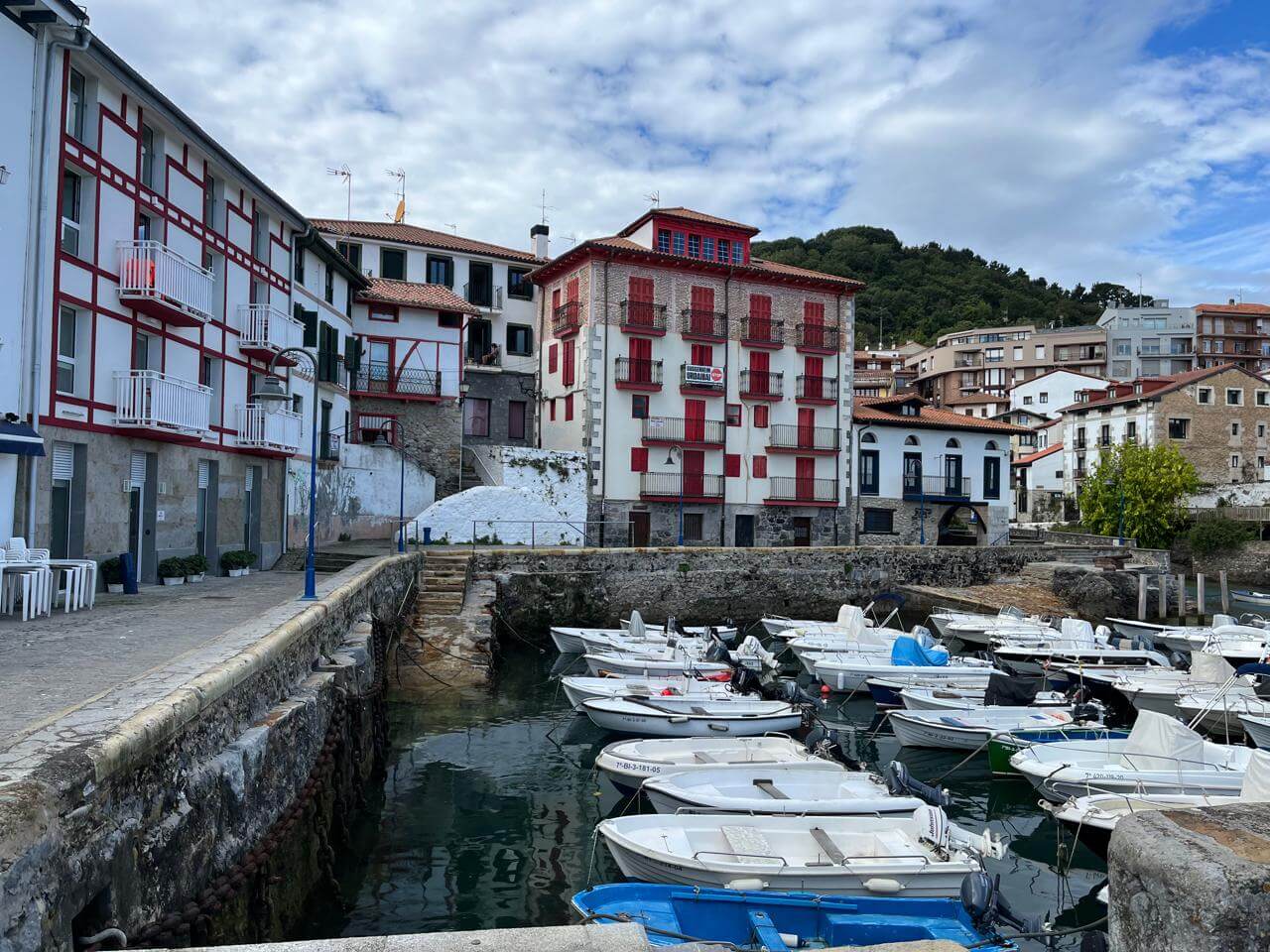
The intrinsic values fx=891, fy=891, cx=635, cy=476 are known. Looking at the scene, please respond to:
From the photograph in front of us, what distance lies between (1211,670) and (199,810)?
22386 millimetres

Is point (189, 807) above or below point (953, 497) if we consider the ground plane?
below

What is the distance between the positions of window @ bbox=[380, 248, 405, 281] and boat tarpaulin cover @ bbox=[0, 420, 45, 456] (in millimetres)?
29716

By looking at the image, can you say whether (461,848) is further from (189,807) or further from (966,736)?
(966,736)

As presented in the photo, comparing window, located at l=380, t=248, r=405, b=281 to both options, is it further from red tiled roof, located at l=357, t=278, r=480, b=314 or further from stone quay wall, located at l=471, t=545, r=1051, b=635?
stone quay wall, located at l=471, t=545, r=1051, b=635

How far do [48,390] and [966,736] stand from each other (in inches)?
761

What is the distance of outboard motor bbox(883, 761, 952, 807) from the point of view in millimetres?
12469

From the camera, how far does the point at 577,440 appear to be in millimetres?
40938

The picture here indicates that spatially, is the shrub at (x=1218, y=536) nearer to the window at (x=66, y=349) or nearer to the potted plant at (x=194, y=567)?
the potted plant at (x=194, y=567)

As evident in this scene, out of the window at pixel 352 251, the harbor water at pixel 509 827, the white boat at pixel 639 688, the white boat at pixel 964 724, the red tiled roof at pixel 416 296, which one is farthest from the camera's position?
Answer: the window at pixel 352 251

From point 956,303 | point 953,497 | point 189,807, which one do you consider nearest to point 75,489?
point 189,807

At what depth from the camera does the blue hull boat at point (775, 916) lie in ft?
30.0

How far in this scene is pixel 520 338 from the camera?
154 ft

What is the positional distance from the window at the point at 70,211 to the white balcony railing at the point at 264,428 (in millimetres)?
7034

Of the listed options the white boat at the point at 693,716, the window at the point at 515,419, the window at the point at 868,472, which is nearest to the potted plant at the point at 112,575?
the white boat at the point at 693,716
